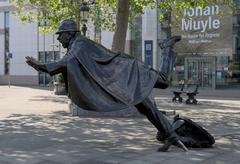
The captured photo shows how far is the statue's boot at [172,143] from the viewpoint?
301 inches

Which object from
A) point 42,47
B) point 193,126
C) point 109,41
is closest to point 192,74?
point 109,41

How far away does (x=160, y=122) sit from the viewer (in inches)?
306

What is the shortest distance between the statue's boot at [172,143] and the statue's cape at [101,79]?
97 centimetres

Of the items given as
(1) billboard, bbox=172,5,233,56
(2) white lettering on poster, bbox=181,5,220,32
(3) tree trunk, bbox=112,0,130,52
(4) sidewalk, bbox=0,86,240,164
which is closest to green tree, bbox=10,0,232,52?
(3) tree trunk, bbox=112,0,130,52

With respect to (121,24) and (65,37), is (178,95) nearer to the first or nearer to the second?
(121,24)

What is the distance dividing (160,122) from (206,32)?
2712cm

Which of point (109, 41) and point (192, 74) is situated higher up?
point (109, 41)

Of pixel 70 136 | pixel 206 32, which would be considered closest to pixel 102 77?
pixel 70 136

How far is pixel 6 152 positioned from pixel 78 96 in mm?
1822

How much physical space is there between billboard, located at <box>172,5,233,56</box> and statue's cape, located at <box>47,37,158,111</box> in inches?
1014

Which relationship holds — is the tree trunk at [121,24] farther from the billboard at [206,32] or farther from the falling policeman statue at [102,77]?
the billboard at [206,32]

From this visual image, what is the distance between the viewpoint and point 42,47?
4397 centimetres

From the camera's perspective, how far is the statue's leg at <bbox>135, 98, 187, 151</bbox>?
7621 mm

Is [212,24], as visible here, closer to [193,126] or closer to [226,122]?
[226,122]
